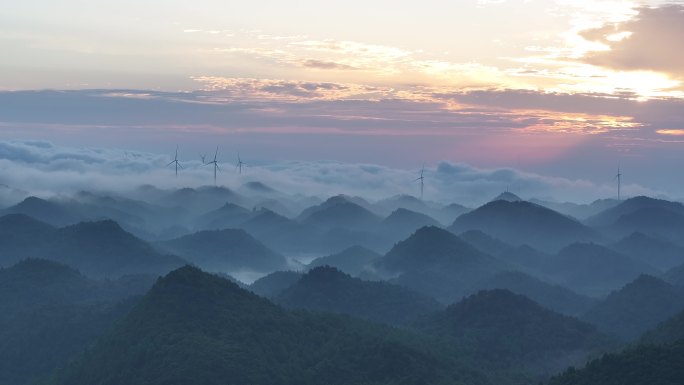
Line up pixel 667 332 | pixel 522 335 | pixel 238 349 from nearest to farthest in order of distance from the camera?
1. pixel 238 349
2. pixel 667 332
3. pixel 522 335

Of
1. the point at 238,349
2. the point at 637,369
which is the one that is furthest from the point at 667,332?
the point at 238,349

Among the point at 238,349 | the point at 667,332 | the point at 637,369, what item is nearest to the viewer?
the point at 637,369

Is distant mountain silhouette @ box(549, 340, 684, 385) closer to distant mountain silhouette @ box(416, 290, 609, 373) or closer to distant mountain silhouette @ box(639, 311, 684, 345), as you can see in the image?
distant mountain silhouette @ box(639, 311, 684, 345)

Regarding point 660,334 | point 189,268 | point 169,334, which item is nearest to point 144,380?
point 169,334

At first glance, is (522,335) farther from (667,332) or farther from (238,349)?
(238,349)

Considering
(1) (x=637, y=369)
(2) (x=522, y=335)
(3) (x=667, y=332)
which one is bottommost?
(2) (x=522, y=335)
